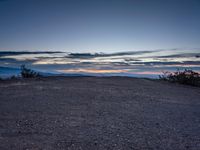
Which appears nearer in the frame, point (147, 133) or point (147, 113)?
point (147, 133)


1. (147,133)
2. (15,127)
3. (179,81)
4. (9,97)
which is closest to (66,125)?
(15,127)

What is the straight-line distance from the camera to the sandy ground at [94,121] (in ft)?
16.6

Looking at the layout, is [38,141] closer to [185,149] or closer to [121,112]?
[185,149]

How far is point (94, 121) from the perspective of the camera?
6586mm

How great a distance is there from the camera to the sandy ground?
16.6 ft

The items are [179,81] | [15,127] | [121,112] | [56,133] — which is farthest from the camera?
[179,81]

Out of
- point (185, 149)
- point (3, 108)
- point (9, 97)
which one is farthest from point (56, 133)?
point (9, 97)

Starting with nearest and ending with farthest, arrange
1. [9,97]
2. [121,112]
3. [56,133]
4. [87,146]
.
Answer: [87,146] → [56,133] → [121,112] → [9,97]

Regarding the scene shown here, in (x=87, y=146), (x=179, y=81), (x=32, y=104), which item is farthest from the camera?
(x=179, y=81)

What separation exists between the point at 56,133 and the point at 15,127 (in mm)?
1064

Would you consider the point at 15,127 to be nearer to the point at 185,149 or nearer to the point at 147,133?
the point at 147,133

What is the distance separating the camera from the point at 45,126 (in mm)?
6027

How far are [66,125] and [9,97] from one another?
419 centimetres

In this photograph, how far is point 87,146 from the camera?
4.87 m
